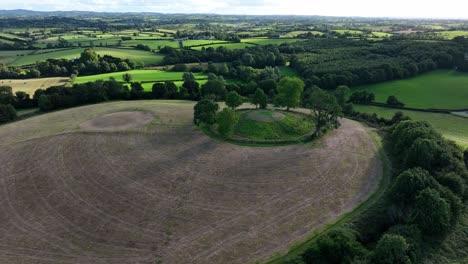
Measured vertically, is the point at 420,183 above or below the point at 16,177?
above

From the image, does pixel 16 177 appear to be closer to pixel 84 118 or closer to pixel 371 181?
pixel 84 118

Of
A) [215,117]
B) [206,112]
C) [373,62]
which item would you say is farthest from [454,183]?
[373,62]

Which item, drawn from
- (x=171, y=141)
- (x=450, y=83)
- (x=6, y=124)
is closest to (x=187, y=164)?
(x=171, y=141)

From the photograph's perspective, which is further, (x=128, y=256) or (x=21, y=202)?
(x=21, y=202)

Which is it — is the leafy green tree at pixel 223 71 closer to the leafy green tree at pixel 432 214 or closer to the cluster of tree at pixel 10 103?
the cluster of tree at pixel 10 103

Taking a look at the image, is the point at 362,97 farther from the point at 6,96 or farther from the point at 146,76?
the point at 6,96

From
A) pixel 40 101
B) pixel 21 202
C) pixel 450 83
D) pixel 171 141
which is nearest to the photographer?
pixel 21 202

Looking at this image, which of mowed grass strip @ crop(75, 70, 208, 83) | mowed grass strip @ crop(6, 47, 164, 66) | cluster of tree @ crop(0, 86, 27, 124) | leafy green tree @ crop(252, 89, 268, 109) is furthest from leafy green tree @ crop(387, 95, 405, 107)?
mowed grass strip @ crop(6, 47, 164, 66)

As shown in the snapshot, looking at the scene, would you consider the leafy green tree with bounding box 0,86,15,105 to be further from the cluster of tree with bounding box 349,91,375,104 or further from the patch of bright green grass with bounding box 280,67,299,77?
the cluster of tree with bounding box 349,91,375,104
